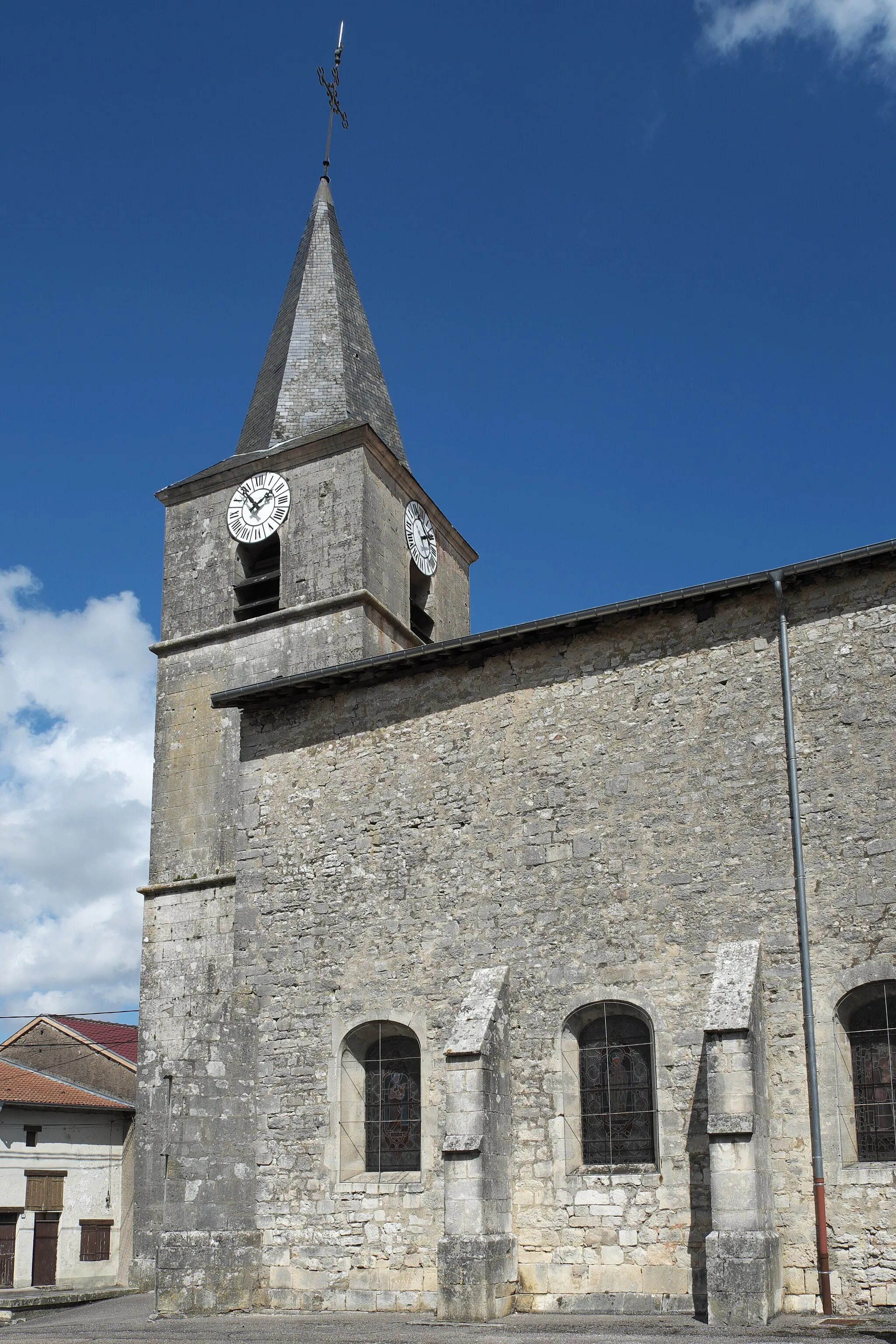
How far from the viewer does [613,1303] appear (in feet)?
38.0

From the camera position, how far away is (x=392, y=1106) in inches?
531

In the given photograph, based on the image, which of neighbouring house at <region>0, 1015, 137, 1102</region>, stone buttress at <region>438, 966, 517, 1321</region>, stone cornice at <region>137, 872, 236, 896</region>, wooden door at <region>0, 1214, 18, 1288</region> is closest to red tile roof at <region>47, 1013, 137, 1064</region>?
neighbouring house at <region>0, 1015, 137, 1102</region>

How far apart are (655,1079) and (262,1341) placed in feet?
13.9

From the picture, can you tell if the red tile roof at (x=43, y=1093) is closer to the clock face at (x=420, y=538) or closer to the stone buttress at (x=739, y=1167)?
the clock face at (x=420, y=538)

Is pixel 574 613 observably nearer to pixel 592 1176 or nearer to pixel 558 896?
pixel 558 896

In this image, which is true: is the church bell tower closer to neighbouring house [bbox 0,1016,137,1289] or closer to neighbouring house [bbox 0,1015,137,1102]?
neighbouring house [bbox 0,1016,137,1289]

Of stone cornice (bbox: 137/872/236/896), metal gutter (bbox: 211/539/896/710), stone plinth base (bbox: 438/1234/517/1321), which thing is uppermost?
metal gutter (bbox: 211/539/896/710)

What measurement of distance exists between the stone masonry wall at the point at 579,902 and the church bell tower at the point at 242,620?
2.55 ft

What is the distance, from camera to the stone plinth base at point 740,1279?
33.5ft

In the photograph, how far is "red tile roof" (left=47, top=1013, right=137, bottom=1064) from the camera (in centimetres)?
3275

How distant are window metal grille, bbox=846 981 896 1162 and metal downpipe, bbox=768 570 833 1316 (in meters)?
0.39

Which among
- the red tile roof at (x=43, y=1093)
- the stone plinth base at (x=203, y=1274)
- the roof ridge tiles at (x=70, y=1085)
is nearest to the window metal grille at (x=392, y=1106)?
the stone plinth base at (x=203, y=1274)

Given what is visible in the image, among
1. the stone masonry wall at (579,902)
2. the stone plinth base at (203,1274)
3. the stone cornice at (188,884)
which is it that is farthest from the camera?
the stone cornice at (188,884)

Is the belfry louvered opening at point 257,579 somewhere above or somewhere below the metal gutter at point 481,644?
above
